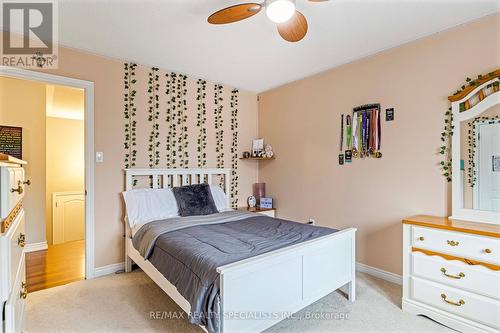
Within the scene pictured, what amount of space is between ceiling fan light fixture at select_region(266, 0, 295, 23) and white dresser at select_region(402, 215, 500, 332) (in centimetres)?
192

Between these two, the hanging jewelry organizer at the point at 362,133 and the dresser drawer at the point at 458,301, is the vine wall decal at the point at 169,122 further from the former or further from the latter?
the dresser drawer at the point at 458,301

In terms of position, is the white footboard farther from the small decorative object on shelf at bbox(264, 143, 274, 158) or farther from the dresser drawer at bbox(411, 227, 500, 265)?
the small decorative object on shelf at bbox(264, 143, 274, 158)

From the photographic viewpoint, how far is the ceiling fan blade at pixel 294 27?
1.92m

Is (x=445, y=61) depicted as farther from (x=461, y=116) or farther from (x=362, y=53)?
(x=362, y=53)

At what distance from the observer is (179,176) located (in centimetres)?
353

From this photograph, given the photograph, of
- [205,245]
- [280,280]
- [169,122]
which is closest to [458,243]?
[280,280]

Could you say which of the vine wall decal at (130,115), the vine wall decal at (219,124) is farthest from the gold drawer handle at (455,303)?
the vine wall decal at (130,115)

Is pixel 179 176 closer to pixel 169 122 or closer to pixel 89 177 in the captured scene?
pixel 169 122

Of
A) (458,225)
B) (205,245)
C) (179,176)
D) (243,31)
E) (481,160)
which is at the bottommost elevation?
(205,245)

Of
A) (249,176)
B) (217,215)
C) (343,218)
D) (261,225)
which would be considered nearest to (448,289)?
(343,218)

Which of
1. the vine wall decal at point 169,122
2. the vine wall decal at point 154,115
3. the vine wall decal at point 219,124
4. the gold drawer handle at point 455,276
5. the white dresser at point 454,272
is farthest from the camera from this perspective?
the vine wall decal at point 219,124

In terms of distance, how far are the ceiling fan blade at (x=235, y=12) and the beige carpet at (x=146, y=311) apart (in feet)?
7.60

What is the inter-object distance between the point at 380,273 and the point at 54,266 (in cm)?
390

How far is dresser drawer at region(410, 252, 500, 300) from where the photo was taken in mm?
1806
